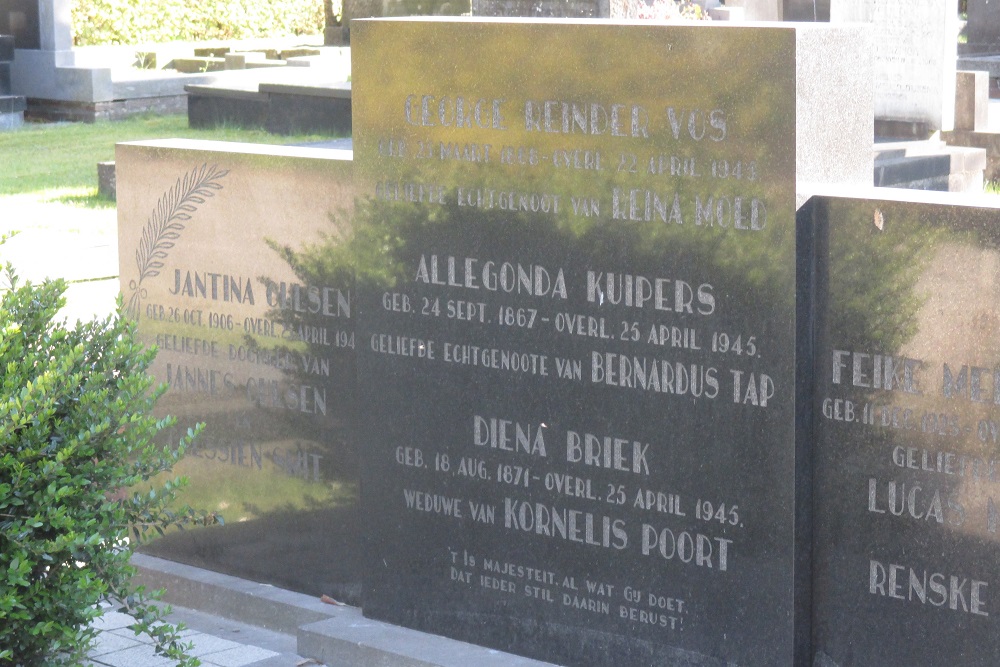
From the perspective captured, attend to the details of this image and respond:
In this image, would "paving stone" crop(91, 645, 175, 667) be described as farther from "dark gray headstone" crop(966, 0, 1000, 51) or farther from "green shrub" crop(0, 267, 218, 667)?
"dark gray headstone" crop(966, 0, 1000, 51)

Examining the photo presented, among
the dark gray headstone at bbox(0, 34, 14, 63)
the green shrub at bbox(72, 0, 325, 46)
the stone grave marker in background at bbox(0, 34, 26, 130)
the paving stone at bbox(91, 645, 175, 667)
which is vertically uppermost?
the green shrub at bbox(72, 0, 325, 46)

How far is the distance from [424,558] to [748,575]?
1.10m

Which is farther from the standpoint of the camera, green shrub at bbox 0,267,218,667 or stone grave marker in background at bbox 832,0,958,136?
stone grave marker in background at bbox 832,0,958,136

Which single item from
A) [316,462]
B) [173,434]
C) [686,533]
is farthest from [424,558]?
[173,434]

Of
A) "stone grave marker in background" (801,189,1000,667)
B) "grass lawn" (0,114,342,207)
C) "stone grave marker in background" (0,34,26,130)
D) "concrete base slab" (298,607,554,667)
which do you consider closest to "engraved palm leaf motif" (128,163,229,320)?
"concrete base slab" (298,607,554,667)

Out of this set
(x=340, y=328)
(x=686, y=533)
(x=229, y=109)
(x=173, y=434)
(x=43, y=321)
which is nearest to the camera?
(x=43, y=321)

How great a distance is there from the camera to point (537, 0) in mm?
13227

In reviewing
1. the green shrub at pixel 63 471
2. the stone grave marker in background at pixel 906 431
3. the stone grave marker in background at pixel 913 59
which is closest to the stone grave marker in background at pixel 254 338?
the green shrub at pixel 63 471

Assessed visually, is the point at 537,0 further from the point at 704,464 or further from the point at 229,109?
the point at 704,464

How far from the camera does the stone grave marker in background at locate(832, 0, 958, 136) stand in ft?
36.7

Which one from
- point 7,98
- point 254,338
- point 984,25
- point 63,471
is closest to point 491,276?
point 254,338

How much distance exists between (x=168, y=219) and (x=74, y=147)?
451 inches

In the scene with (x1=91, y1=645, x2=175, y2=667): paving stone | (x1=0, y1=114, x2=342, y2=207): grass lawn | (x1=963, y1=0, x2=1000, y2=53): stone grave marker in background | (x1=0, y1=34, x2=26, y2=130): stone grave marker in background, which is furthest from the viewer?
(x1=963, y1=0, x2=1000, y2=53): stone grave marker in background

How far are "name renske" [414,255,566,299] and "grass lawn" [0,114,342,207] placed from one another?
821 centimetres
